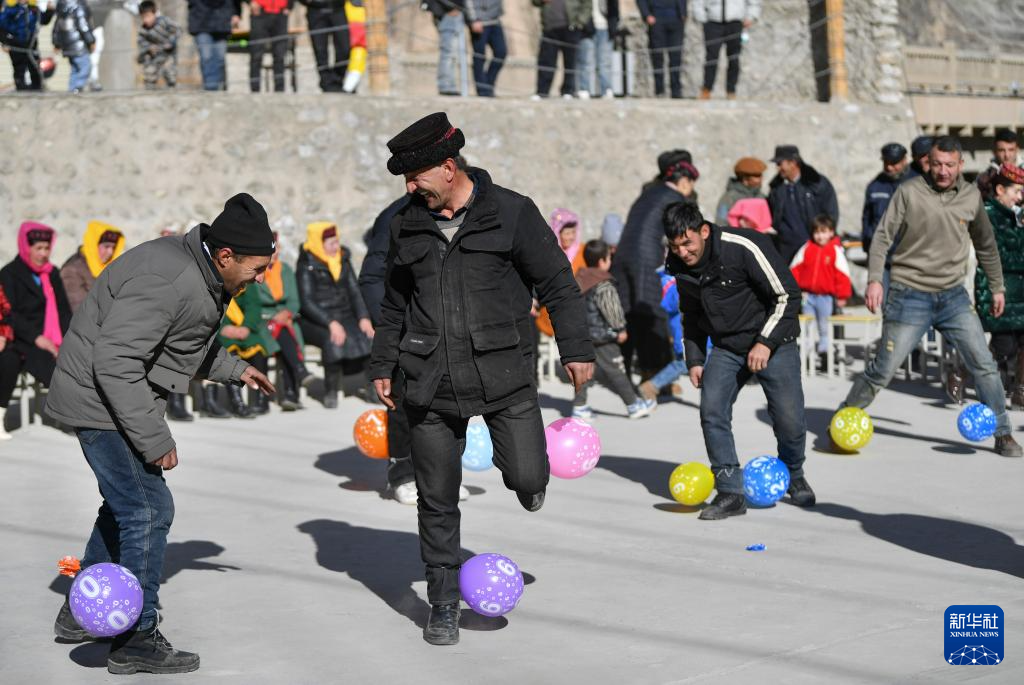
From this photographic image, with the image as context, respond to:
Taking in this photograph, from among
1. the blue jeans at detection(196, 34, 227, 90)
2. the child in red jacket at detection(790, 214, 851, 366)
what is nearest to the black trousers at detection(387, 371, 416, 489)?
the child in red jacket at detection(790, 214, 851, 366)

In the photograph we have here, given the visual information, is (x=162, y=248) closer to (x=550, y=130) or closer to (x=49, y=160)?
(x=49, y=160)

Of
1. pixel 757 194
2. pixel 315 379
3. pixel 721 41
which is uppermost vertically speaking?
pixel 721 41

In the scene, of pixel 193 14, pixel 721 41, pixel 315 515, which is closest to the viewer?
pixel 315 515

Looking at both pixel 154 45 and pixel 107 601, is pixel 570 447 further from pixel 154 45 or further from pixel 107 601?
pixel 154 45

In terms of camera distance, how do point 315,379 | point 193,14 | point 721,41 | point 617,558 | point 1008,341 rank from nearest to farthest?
1. point 617,558
2. point 1008,341
3. point 315,379
4. point 193,14
5. point 721,41

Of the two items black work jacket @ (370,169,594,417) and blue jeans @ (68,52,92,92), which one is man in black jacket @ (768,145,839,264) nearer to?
blue jeans @ (68,52,92,92)

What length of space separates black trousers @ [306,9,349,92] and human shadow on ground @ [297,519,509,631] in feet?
30.2

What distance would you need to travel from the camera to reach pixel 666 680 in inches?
210

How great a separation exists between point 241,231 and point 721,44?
45.6 ft

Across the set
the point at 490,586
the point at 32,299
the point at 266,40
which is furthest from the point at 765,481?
the point at 266,40

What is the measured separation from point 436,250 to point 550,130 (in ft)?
37.7

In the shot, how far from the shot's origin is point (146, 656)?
5617 millimetres

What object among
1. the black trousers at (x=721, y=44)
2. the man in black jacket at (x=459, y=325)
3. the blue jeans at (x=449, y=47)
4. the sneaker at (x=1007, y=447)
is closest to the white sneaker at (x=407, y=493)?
the man in black jacket at (x=459, y=325)

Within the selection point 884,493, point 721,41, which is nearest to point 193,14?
point 721,41
